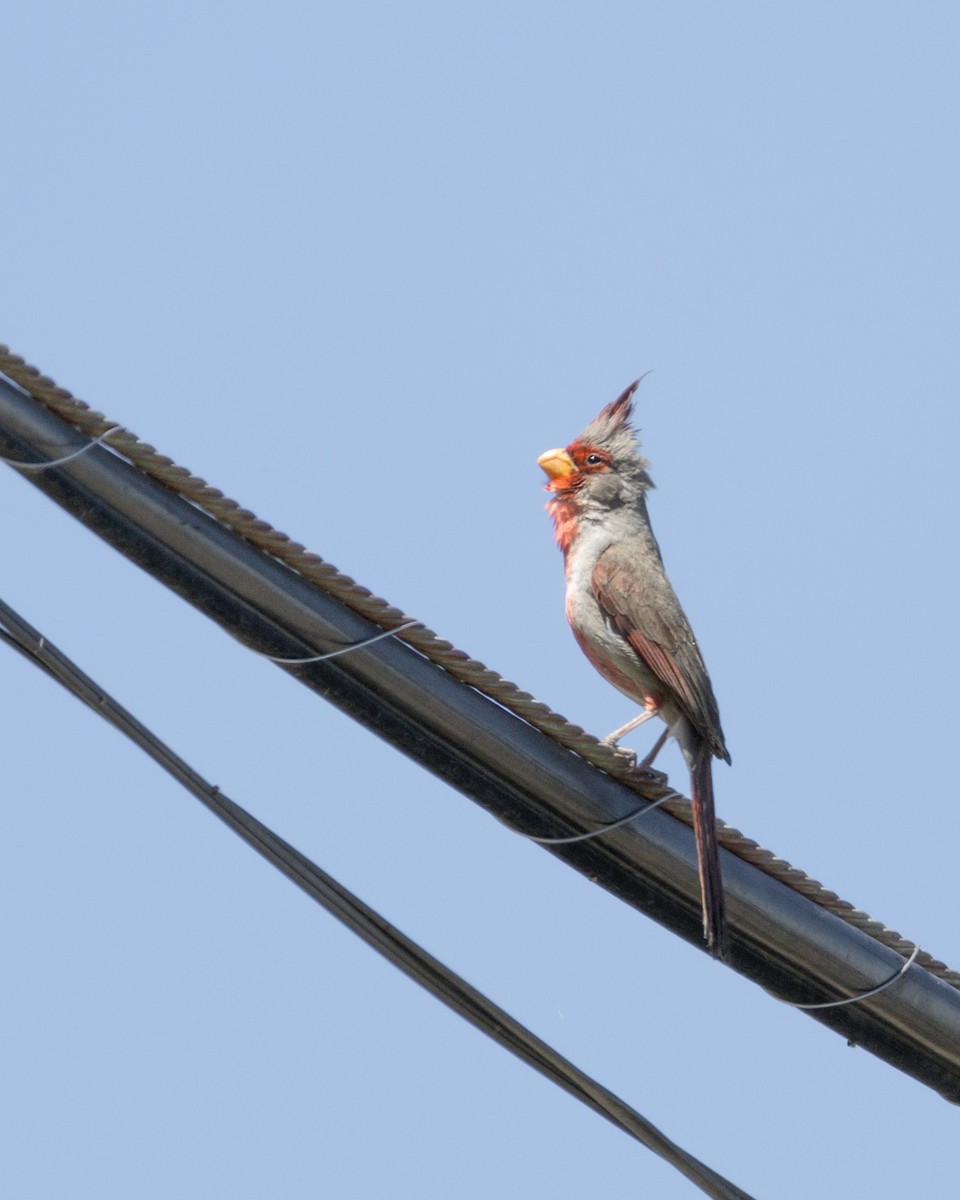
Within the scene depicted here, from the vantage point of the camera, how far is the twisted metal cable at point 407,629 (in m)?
4.59

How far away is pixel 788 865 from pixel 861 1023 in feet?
1.67

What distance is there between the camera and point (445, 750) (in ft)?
16.0

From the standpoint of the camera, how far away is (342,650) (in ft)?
15.6

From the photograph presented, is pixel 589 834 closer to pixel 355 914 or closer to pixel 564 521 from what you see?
pixel 355 914

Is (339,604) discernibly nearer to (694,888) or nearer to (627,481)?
(694,888)

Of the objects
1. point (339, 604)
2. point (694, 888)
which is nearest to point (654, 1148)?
point (694, 888)

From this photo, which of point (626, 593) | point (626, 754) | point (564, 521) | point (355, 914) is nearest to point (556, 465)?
point (564, 521)

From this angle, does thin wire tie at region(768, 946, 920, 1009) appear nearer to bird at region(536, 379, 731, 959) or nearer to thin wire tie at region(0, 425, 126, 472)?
bird at region(536, 379, 731, 959)

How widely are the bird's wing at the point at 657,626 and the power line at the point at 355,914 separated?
2071mm

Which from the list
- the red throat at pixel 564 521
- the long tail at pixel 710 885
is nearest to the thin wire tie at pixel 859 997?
the long tail at pixel 710 885

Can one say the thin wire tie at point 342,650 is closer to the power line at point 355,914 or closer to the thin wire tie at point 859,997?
the power line at point 355,914

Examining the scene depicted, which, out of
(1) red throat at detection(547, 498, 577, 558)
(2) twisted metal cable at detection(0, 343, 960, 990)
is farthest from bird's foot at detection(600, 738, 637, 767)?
(1) red throat at detection(547, 498, 577, 558)

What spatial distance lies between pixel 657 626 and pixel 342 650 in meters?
2.60

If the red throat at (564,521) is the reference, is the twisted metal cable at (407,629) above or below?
below
